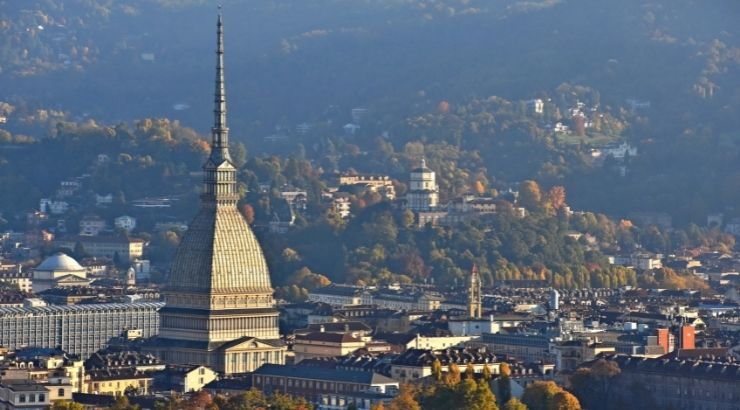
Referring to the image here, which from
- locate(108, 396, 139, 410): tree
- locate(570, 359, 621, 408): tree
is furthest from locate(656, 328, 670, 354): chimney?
locate(108, 396, 139, 410): tree

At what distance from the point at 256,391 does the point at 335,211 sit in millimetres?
73292

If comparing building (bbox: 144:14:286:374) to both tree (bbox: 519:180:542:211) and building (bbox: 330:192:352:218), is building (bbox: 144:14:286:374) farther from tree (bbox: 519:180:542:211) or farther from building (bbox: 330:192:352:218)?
tree (bbox: 519:180:542:211)

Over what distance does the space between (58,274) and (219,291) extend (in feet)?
102

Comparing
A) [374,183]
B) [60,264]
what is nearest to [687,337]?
[60,264]

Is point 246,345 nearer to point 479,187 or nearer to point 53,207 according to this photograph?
point 53,207

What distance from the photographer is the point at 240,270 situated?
114375mm

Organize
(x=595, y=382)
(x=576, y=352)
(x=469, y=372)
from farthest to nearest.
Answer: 1. (x=576, y=352)
2. (x=595, y=382)
3. (x=469, y=372)

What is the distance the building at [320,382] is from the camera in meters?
93.8

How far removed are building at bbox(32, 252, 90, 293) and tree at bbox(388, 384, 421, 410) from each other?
52950mm

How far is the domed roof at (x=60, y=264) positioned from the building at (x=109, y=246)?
30.4 feet

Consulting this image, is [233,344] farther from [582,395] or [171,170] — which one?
[171,170]

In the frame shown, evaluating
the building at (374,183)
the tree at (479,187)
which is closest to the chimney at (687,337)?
the building at (374,183)

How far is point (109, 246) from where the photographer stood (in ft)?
524

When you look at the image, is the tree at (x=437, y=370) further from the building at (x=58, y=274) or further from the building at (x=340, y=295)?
the building at (x=58, y=274)
